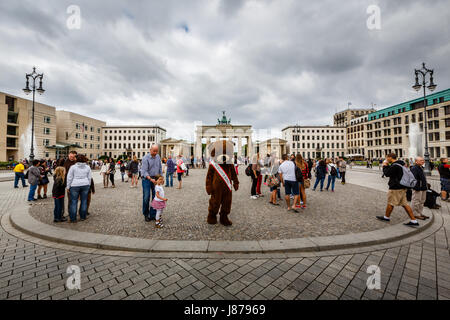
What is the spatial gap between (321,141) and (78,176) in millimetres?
104820

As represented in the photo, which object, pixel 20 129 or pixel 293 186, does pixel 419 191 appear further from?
pixel 20 129

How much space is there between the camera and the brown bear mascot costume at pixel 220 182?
496 cm

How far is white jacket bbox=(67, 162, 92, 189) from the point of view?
5062 mm

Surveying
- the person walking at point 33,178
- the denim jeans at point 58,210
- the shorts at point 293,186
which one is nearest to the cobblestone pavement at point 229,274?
the denim jeans at point 58,210

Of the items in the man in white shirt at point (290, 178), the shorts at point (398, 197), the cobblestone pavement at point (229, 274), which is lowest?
the cobblestone pavement at point (229, 274)

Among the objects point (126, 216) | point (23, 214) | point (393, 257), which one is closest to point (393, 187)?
point (393, 257)

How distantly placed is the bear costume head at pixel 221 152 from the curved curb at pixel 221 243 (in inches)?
85.5

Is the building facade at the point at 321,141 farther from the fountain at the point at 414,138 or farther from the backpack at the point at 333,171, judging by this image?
the backpack at the point at 333,171

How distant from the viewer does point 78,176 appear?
16.9 feet

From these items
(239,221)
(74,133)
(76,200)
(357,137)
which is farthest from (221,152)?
(357,137)

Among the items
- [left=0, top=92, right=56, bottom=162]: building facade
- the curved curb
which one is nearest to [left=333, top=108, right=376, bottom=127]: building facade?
the curved curb

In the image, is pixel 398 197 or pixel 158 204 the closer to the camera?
pixel 158 204

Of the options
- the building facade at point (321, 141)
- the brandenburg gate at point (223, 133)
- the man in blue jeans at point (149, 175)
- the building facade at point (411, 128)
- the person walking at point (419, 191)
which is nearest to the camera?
the man in blue jeans at point (149, 175)

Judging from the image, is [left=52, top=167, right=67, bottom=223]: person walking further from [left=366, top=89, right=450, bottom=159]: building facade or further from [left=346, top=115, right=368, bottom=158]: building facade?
[left=346, top=115, right=368, bottom=158]: building facade
